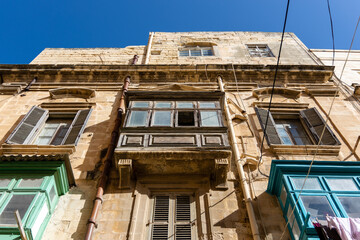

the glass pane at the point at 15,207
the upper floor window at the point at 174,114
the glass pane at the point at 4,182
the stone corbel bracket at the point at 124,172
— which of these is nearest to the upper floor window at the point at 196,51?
the upper floor window at the point at 174,114

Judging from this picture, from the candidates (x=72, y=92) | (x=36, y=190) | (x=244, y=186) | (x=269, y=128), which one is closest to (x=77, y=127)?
(x=72, y=92)

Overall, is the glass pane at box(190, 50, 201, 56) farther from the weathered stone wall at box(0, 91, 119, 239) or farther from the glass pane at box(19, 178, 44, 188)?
the glass pane at box(19, 178, 44, 188)

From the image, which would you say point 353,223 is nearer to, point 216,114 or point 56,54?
point 216,114

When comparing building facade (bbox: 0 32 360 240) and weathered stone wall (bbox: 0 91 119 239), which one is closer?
building facade (bbox: 0 32 360 240)

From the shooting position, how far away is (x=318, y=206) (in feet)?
17.4

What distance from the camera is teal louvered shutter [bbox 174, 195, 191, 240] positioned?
5.93 meters

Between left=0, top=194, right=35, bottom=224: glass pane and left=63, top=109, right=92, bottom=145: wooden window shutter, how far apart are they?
8.69 feet

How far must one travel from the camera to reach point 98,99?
1056 cm

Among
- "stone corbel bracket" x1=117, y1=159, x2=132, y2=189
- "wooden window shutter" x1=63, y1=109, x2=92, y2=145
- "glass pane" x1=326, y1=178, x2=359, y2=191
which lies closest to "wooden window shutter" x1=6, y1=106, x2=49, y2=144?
"wooden window shutter" x1=63, y1=109, x2=92, y2=145

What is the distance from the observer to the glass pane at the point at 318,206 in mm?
5106

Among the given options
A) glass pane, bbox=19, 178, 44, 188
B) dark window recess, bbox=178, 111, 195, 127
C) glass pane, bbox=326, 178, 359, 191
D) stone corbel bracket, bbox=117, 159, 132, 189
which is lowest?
glass pane, bbox=326, 178, 359, 191

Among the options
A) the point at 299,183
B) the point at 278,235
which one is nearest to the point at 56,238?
the point at 278,235

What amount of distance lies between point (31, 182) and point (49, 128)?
370 centimetres

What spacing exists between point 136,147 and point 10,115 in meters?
5.45
